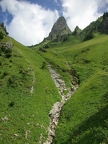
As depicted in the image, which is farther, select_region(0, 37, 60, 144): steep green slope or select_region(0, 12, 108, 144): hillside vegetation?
select_region(0, 37, 60, 144): steep green slope

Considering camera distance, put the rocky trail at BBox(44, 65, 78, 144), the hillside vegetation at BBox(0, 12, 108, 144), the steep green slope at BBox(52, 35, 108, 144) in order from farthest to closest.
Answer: the rocky trail at BBox(44, 65, 78, 144), the hillside vegetation at BBox(0, 12, 108, 144), the steep green slope at BBox(52, 35, 108, 144)

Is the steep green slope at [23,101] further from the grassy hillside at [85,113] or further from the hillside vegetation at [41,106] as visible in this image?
the grassy hillside at [85,113]

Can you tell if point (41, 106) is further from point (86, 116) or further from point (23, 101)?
point (86, 116)

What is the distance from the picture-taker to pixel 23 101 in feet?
137

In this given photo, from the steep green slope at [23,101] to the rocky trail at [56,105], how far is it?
114 cm

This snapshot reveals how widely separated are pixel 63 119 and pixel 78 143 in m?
10.5

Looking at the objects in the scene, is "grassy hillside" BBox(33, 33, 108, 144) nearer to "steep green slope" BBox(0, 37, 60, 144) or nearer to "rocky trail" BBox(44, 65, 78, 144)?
"rocky trail" BBox(44, 65, 78, 144)

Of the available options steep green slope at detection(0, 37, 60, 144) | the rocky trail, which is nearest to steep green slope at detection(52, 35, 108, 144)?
the rocky trail

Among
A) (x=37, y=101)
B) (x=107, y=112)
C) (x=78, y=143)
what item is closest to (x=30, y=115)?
(x=37, y=101)

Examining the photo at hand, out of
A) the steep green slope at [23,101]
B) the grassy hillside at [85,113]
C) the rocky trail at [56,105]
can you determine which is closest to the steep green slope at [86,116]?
the grassy hillside at [85,113]

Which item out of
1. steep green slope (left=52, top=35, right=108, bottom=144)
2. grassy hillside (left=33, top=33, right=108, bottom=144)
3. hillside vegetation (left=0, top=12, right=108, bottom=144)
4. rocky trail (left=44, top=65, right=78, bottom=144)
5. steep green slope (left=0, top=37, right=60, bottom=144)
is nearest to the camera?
steep green slope (left=52, top=35, right=108, bottom=144)

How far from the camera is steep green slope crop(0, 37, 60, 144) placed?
108 ft

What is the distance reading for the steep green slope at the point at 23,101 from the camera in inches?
1297

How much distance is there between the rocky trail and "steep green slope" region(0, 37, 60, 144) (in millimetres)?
1144
